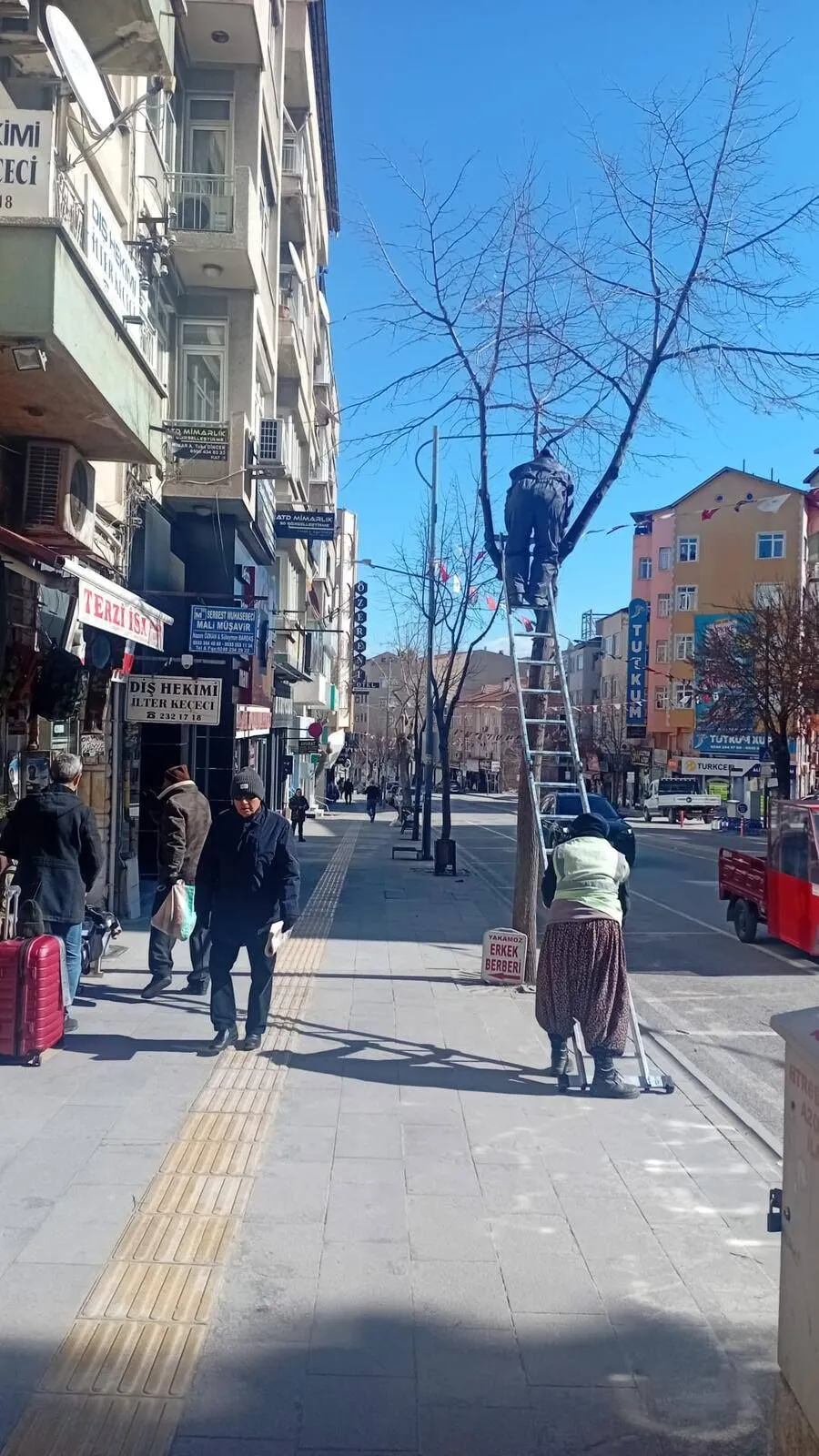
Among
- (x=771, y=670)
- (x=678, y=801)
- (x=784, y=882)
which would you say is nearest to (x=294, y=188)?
(x=784, y=882)

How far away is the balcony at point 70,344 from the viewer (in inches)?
259

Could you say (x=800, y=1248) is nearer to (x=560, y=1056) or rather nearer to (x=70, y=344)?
(x=560, y=1056)

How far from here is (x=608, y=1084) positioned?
6.50 meters

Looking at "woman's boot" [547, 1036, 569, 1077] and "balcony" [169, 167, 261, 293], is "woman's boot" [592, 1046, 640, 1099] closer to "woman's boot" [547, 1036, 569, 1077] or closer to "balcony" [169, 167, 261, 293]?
"woman's boot" [547, 1036, 569, 1077]

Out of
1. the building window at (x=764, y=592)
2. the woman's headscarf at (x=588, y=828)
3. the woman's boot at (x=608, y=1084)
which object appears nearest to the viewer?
the woman's boot at (x=608, y=1084)

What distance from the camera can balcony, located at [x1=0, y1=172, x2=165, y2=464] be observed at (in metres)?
6.57

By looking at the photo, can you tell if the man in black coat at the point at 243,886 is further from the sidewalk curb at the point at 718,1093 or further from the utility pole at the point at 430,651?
the utility pole at the point at 430,651

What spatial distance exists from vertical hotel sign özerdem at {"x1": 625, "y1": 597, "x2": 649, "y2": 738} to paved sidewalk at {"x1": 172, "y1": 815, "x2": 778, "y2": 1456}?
2288 inches

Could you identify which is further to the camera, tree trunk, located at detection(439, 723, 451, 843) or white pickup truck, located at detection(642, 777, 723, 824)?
white pickup truck, located at detection(642, 777, 723, 824)

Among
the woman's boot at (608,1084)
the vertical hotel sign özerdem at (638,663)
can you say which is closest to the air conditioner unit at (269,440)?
the woman's boot at (608,1084)

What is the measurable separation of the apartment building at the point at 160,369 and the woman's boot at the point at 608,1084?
4.82 m

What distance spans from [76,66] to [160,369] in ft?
26.0

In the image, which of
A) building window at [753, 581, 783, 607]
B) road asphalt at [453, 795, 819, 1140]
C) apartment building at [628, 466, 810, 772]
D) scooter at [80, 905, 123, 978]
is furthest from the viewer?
apartment building at [628, 466, 810, 772]

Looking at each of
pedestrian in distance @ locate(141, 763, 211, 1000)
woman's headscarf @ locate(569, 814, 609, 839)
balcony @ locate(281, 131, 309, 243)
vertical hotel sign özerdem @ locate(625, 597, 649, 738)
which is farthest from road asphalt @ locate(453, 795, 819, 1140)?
vertical hotel sign özerdem @ locate(625, 597, 649, 738)
